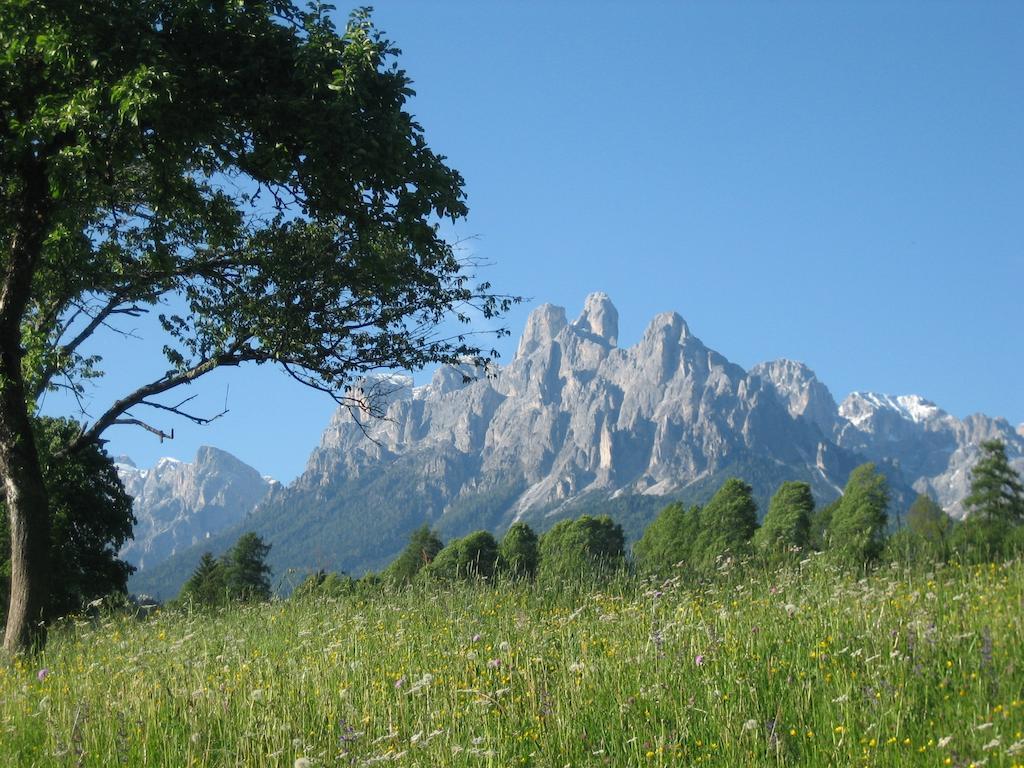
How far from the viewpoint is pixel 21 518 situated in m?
13.8

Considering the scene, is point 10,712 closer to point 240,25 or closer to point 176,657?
point 176,657

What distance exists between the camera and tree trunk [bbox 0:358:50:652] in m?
13.7

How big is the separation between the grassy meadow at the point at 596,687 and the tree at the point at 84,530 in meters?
29.9

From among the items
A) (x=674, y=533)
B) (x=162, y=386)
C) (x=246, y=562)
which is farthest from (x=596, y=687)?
(x=246, y=562)

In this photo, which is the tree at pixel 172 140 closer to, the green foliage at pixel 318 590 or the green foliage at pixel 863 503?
the green foliage at pixel 318 590

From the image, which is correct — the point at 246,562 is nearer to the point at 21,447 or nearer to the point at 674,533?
the point at 674,533

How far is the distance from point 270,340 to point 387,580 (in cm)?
556

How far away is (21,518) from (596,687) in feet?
30.8

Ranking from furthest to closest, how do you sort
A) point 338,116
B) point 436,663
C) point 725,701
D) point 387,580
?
point 387,580
point 338,116
point 436,663
point 725,701

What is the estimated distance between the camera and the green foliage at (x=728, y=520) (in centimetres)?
7475

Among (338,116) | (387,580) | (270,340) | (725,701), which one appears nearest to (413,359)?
(270,340)

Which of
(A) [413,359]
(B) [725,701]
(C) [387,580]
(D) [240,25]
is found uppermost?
(D) [240,25]

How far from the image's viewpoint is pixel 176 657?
35.9 feet

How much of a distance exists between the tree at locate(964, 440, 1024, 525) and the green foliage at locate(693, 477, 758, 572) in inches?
774
